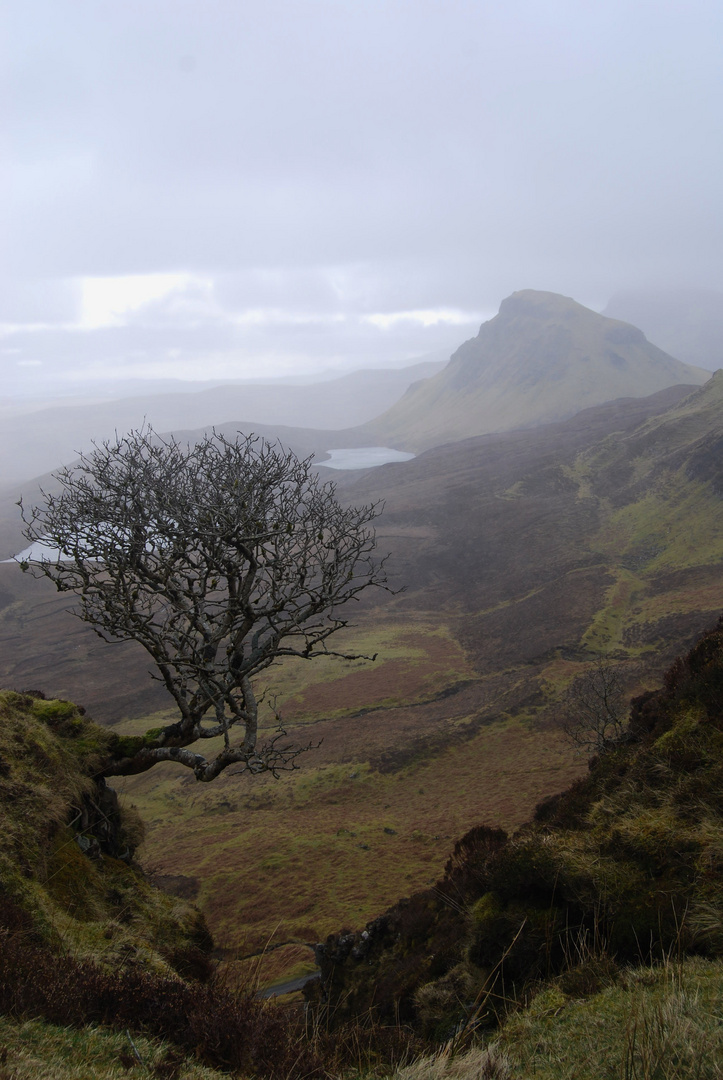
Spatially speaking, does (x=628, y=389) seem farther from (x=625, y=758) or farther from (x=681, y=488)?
(x=625, y=758)

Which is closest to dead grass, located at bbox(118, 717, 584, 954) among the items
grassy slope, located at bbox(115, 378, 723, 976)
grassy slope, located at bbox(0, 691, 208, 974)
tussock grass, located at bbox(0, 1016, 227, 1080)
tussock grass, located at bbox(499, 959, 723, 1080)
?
grassy slope, located at bbox(115, 378, 723, 976)

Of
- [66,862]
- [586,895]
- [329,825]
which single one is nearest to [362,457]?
[329,825]

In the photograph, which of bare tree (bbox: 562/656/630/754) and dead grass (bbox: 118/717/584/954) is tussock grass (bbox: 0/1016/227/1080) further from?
bare tree (bbox: 562/656/630/754)

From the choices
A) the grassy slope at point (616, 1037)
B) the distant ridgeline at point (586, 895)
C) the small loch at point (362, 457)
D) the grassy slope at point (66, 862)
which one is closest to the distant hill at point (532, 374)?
the small loch at point (362, 457)

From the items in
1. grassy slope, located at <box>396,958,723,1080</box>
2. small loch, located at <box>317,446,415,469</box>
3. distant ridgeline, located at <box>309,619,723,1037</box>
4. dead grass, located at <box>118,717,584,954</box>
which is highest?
small loch, located at <box>317,446,415,469</box>

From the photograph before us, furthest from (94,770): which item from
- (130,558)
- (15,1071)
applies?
(15,1071)

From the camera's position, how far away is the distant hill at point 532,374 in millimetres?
142375

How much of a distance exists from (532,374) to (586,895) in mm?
164245

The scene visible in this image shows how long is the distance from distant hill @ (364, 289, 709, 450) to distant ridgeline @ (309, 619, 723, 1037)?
13444cm

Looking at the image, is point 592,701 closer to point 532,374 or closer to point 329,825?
point 329,825

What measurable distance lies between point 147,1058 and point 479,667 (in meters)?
33.1

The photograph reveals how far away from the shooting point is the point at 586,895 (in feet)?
18.9

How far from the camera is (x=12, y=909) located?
15.9 ft

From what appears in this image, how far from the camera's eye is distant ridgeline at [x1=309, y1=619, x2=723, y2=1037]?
4918mm
